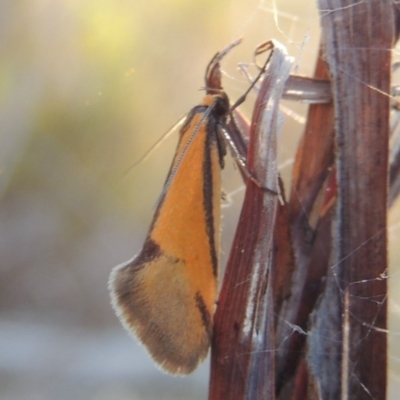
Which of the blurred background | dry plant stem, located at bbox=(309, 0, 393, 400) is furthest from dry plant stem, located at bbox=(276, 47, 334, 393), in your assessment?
the blurred background

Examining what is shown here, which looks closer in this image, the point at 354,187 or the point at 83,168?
the point at 354,187

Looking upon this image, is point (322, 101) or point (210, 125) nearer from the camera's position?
point (322, 101)

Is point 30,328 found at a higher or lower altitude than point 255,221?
lower

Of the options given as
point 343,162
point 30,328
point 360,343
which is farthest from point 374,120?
point 30,328

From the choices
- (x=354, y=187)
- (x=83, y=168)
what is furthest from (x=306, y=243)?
(x=83, y=168)

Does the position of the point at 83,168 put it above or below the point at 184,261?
above

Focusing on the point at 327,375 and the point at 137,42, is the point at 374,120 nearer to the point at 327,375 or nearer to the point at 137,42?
the point at 327,375

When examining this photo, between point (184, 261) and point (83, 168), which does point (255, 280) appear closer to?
point (184, 261)
